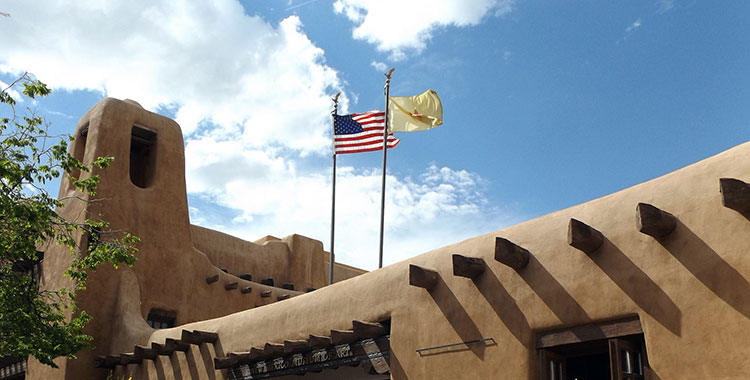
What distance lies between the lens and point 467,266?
955 cm

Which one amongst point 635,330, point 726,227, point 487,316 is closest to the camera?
point 726,227

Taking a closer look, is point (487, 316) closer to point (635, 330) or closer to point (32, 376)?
point (635, 330)

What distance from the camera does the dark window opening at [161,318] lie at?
1853cm

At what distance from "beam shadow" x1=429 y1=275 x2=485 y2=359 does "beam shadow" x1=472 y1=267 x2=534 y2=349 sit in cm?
42

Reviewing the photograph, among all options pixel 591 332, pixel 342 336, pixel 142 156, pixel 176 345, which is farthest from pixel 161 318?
pixel 591 332

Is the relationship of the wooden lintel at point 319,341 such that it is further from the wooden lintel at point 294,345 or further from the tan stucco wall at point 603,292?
the tan stucco wall at point 603,292

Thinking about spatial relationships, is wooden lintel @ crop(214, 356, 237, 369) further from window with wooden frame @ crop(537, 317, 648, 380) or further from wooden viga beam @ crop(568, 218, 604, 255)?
wooden viga beam @ crop(568, 218, 604, 255)

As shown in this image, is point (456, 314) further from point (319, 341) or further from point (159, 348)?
point (159, 348)

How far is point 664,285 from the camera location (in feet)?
24.5

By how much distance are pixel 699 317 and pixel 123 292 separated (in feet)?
47.6

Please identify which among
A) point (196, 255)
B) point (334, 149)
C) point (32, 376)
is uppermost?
point (334, 149)

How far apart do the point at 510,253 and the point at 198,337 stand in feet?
25.8

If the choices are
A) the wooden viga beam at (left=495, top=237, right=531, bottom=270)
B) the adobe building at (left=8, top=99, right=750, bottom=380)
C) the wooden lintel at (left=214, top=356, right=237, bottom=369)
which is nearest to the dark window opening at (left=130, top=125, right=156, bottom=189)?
the adobe building at (left=8, top=99, right=750, bottom=380)

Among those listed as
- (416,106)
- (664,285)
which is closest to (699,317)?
(664,285)
